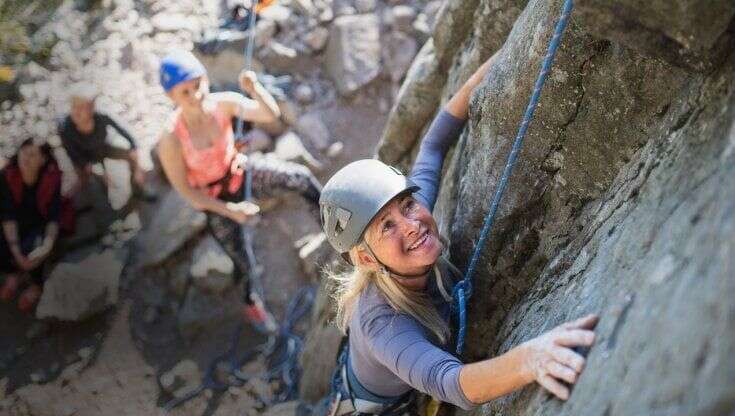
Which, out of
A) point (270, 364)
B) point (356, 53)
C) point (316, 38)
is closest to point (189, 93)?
point (270, 364)

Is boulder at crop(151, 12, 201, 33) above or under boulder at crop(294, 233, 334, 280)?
above

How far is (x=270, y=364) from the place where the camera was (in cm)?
686

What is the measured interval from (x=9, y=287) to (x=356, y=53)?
556 centimetres

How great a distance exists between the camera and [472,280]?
11.1ft

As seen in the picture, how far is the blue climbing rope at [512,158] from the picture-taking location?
230cm

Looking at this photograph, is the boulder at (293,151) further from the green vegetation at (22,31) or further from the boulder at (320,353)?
the green vegetation at (22,31)

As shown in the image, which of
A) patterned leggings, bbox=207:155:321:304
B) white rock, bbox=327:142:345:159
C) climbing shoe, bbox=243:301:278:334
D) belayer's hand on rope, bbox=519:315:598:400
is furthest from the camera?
white rock, bbox=327:142:345:159

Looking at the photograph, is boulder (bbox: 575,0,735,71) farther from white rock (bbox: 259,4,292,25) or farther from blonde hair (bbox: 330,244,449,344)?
white rock (bbox: 259,4,292,25)

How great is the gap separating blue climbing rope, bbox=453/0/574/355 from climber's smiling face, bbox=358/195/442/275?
30 centimetres

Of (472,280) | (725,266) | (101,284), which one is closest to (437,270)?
(472,280)

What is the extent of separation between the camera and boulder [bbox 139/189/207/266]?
7359mm

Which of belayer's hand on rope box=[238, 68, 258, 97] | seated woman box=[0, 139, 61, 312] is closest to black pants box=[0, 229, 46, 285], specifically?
seated woman box=[0, 139, 61, 312]

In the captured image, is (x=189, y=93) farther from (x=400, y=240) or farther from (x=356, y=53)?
(x=356, y=53)

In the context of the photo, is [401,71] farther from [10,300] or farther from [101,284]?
[10,300]
